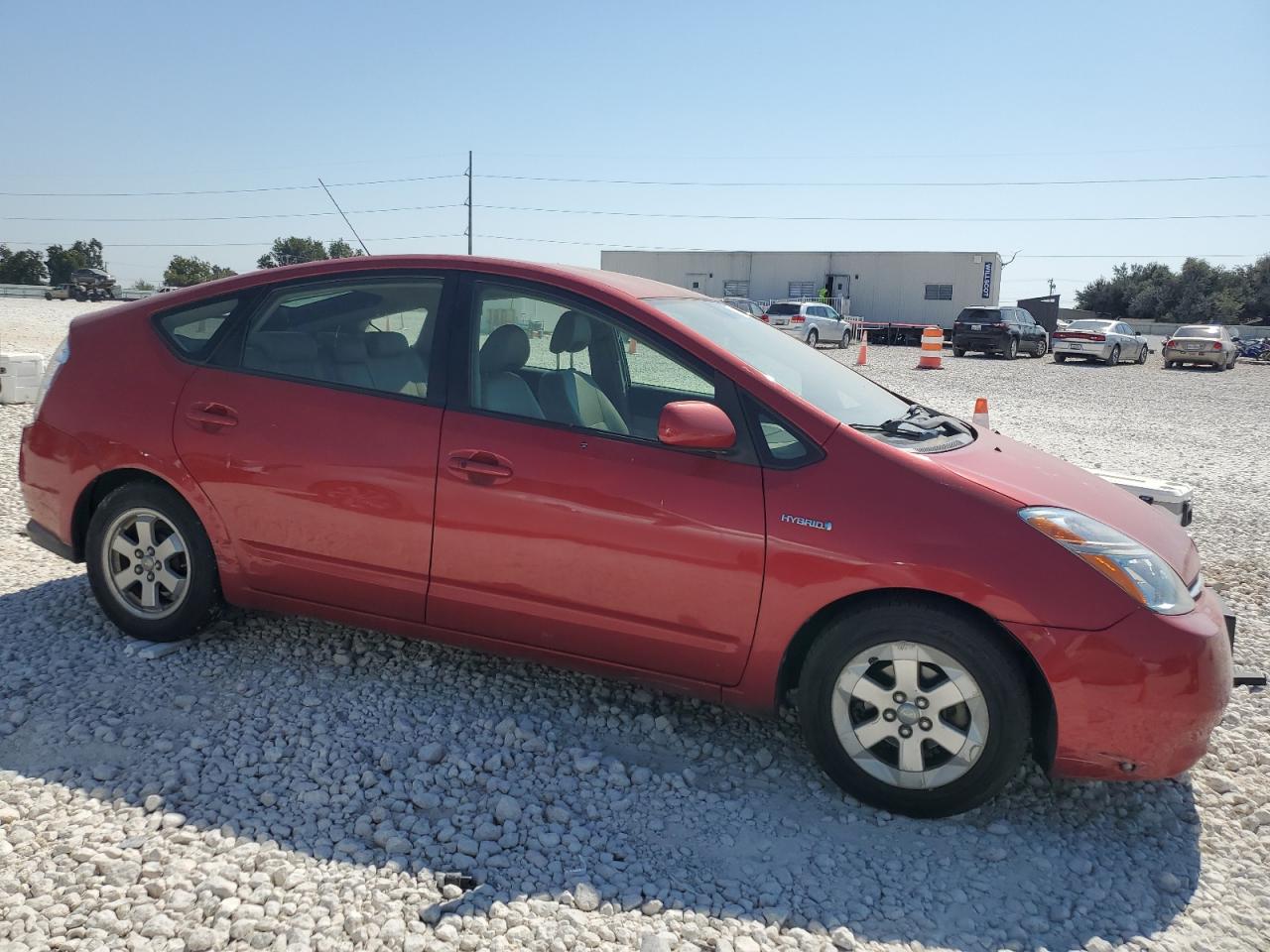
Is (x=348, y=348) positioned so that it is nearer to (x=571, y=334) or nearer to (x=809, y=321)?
(x=571, y=334)

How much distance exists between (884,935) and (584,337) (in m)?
2.26

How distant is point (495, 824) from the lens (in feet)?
9.62

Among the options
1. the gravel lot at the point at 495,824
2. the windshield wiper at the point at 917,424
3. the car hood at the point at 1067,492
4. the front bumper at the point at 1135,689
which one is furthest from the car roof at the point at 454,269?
the front bumper at the point at 1135,689

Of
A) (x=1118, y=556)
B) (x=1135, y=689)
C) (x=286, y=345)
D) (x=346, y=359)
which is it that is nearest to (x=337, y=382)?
(x=346, y=359)

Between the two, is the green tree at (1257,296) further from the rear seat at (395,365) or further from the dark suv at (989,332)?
the rear seat at (395,365)

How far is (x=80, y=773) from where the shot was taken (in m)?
3.07

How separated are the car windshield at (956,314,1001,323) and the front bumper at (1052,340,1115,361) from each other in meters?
2.01

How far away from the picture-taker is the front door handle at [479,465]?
3.36 meters

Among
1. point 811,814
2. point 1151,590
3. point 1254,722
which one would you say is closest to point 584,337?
point 811,814

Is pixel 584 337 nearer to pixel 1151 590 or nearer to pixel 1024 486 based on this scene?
pixel 1024 486

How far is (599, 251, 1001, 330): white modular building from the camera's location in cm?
4222

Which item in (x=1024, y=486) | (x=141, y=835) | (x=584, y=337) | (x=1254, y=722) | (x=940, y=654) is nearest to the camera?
(x=141, y=835)

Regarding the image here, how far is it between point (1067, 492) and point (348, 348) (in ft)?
8.85

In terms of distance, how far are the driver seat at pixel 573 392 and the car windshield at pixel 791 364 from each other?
32 cm
